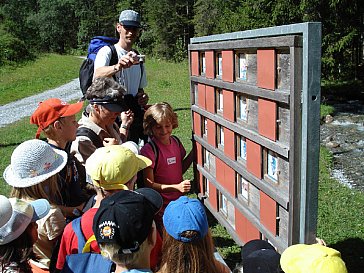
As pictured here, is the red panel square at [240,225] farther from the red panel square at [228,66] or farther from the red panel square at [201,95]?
the red panel square at [201,95]

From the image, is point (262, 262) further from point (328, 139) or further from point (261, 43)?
point (328, 139)

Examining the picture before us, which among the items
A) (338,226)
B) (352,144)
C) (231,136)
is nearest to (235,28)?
(352,144)

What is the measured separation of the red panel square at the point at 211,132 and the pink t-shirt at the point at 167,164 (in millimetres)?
347

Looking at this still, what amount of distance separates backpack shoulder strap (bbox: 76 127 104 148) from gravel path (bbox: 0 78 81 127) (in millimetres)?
11111

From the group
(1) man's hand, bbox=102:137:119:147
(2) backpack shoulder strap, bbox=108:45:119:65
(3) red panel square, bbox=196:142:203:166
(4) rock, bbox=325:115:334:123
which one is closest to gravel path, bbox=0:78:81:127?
(4) rock, bbox=325:115:334:123

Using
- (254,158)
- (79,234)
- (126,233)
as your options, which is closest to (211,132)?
(254,158)

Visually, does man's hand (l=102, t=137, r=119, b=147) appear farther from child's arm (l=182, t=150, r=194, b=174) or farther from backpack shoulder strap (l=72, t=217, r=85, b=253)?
backpack shoulder strap (l=72, t=217, r=85, b=253)

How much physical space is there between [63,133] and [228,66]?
4.44ft

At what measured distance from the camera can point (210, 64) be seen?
407 cm

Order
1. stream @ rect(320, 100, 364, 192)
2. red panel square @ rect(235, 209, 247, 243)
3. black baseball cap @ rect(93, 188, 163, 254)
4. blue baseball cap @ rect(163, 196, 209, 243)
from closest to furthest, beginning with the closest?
black baseball cap @ rect(93, 188, 163, 254) → blue baseball cap @ rect(163, 196, 209, 243) → red panel square @ rect(235, 209, 247, 243) → stream @ rect(320, 100, 364, 192)

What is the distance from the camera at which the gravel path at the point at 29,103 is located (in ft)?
51.3

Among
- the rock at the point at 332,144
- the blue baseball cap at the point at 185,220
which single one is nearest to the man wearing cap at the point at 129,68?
the blue baseball cap at the point at 185,220

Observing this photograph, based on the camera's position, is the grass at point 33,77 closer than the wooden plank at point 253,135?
No

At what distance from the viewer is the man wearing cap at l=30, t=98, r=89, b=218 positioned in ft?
11.6
